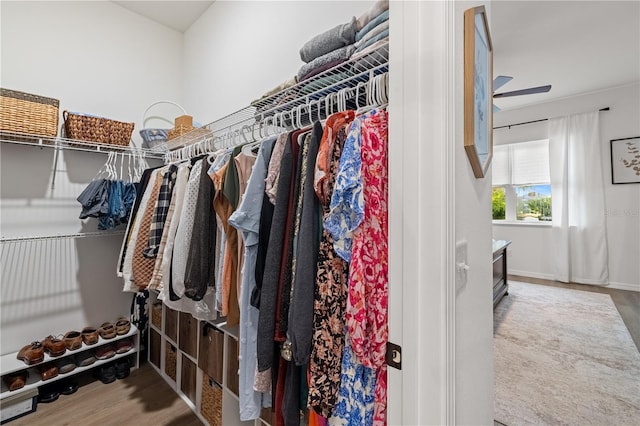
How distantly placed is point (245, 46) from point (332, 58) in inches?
48.1

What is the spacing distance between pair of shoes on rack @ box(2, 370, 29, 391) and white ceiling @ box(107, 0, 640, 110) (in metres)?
2.86

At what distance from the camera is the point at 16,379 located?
1743 millimetres

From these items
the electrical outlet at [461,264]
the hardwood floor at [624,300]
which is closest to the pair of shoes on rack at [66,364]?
the electrical outlet at [461,264]

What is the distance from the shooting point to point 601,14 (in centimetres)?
245

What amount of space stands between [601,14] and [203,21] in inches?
136

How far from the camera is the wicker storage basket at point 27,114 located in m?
1.67

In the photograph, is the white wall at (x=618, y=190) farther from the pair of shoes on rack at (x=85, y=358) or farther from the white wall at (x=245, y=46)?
the pair of shoes on rack at (x=85, y=358)

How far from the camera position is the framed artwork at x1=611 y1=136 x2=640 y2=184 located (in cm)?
382

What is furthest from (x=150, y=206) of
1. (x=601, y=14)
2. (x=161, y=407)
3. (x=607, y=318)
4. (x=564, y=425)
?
(x=607, y=318)

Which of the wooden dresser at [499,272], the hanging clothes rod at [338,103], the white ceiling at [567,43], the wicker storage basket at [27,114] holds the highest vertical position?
the white ceiling at [567,43]

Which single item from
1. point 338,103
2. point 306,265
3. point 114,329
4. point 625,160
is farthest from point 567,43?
point 114,329

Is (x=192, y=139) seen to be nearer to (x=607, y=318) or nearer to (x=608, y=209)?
(x=607, y=318)

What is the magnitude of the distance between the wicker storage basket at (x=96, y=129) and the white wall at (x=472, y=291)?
238cm

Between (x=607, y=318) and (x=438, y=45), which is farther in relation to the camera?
(x=607, y=318)
